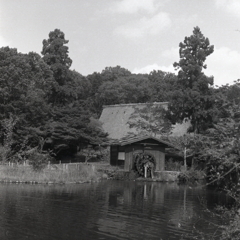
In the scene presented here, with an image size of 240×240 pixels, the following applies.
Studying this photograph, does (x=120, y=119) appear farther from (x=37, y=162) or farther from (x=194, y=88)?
(x=37, y=162)

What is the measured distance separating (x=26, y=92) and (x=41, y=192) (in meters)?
15.6

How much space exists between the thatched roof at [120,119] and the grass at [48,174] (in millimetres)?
16293

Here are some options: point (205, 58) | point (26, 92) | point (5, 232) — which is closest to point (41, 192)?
point (5, 232)

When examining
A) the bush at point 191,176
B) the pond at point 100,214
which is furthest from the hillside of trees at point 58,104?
the pond at point 100,214

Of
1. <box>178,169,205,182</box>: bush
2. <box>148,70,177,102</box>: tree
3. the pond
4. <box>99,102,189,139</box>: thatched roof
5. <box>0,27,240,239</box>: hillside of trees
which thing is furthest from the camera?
<box>148,70,177,102</box>: tree

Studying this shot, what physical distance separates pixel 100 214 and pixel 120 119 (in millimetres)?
33819

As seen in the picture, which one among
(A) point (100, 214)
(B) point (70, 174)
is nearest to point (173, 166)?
(B) point (70, 174)

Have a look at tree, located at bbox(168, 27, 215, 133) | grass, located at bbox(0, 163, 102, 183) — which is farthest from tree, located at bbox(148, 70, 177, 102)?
grass, located at bbox(0, 163, 102, 183)

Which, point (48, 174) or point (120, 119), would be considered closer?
point (48, 174)

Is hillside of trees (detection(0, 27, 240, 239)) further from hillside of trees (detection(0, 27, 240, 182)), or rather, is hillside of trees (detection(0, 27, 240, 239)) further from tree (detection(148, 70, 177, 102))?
tree (detection(148, 70, 177, 102))

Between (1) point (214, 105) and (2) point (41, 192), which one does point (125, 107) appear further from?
(2) point (41, 192)

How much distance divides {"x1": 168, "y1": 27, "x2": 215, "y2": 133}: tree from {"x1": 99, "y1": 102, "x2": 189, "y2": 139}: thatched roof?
647 centimetres

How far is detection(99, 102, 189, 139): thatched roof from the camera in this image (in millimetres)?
46562

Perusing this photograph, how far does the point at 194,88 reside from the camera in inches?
1438
